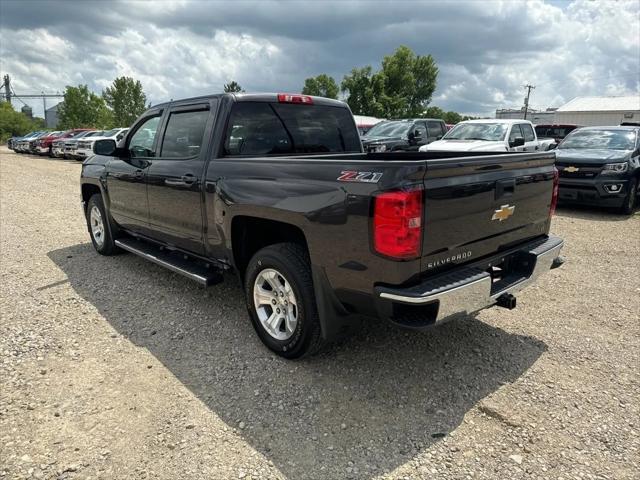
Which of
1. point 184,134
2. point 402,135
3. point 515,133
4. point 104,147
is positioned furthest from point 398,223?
point 402,135

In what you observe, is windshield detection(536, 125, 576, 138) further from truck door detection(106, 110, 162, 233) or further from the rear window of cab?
truck door detection(106, 110, 162, 233)

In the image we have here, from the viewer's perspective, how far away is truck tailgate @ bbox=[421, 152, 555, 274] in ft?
8.79

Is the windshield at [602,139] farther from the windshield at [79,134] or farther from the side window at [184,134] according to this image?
the windshield at [79,134]

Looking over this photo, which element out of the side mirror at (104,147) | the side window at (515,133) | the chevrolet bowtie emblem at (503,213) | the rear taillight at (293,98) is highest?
the rear taillight at (293,98)

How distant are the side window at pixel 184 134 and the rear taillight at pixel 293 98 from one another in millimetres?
676

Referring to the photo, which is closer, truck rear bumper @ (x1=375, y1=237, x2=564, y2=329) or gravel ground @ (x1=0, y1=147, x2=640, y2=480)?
gravel ground @ (x1=0, y1=147, x2=640, y2=480)

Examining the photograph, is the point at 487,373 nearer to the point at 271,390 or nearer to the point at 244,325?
the point at 271,390

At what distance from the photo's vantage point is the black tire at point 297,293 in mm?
3125

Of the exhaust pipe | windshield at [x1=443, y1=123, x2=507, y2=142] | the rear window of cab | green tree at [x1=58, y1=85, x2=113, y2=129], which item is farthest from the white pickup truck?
green tree at [x1=58, y1=85, x2=113, y2=129]

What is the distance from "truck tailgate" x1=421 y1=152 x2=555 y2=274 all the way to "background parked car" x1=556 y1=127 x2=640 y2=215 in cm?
624

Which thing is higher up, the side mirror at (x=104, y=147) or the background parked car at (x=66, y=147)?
the side mirror at (x=104, y=147)

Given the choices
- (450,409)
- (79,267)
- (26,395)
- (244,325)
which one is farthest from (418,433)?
(79,267)

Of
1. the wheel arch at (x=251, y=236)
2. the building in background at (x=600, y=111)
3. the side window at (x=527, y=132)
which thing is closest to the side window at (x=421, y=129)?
the side window at (x=527, y=132)

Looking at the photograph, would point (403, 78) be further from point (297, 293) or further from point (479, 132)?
point (297, 293)
